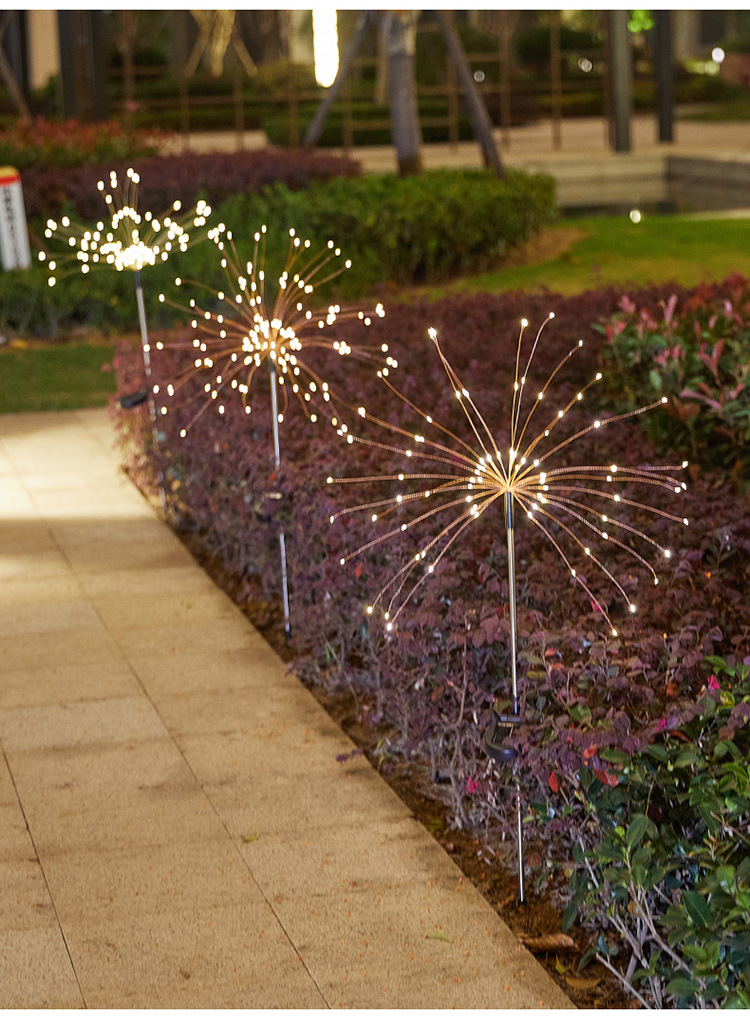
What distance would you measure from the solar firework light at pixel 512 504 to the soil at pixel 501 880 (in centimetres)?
8

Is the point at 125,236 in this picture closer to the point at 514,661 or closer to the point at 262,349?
the point at 262,349

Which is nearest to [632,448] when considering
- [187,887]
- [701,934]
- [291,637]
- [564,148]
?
[291,637]

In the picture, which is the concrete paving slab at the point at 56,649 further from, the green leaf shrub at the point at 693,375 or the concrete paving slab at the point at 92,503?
the green leaf shrub at the point at 693,375

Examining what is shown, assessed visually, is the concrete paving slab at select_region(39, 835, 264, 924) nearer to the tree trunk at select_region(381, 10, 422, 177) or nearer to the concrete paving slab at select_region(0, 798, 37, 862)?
the concrete paving slab at select_region(0, 798, 37, 862)

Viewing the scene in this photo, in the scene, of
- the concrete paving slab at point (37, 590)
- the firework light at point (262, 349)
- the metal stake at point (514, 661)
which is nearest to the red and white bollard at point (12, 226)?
the firework light at point (262, 349)

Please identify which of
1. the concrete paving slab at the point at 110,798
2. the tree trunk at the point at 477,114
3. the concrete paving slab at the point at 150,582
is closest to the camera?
the concrete paving slab at the point at 110,798

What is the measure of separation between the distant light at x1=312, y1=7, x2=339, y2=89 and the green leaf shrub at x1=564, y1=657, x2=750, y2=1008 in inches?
939

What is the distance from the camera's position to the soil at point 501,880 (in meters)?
3.10

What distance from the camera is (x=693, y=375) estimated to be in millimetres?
6105

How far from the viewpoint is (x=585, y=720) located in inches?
123

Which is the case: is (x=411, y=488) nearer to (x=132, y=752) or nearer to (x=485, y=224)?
(x=132, y=752)

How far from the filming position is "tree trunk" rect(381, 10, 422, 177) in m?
14.5

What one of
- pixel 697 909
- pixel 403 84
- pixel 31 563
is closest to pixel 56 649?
pixel 31 563

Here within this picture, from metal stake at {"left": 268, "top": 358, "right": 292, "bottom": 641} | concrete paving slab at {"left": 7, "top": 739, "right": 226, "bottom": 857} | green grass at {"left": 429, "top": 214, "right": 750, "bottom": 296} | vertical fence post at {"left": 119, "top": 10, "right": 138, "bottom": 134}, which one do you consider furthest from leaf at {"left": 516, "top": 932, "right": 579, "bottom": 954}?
vertical fence post at {"left": 119, "top": 10, "right": 138, "bottom": 134}
